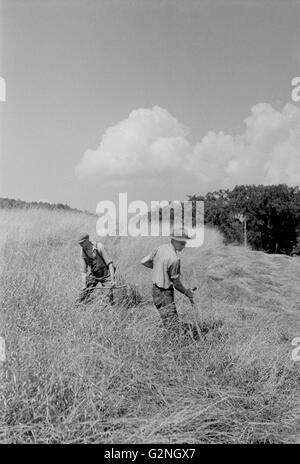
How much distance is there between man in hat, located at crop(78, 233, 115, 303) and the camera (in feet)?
17.7

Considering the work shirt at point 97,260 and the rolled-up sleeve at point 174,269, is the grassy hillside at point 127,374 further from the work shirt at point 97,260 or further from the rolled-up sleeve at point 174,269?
the rolled-up sleeve at point 174,269

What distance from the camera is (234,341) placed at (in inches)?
174

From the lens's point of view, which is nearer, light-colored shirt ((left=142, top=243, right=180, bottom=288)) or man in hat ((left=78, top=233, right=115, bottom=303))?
light-colored shirt ((left=142, top=243, right=180, bottom=288))

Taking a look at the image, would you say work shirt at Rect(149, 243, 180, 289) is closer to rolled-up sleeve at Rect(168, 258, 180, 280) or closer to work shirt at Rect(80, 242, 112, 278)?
rolled-up sleeve at Rect(168, 258, 180, 280)

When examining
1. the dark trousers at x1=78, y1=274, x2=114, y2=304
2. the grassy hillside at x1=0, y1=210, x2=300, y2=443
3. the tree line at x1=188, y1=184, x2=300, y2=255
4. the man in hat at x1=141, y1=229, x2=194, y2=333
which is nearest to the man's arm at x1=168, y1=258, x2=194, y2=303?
the man in hat at x1=141, y1=229, x2=194, y2=333

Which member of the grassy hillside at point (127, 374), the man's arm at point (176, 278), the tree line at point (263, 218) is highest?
the tree line at point (263, 218)

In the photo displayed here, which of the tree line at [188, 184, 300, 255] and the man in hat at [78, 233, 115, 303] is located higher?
the tree line at [188, 184, 300, 255]

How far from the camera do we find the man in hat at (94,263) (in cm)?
538

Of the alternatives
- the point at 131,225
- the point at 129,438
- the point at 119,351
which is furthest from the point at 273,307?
the point at 131,225

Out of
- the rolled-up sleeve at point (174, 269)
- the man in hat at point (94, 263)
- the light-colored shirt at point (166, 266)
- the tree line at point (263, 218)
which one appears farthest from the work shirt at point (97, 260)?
the tree line at point (263, 218)

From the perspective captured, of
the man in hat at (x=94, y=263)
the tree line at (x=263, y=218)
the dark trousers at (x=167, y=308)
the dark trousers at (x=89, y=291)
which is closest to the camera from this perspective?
the dark trousers at (x=167, y=308)

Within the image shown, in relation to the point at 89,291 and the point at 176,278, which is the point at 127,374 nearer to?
the point at 176,278

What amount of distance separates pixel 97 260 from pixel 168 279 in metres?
1.39

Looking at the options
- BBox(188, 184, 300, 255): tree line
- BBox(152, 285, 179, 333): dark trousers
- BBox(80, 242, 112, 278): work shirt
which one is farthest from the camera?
BBox(188, 184, 300, 255): tree line
